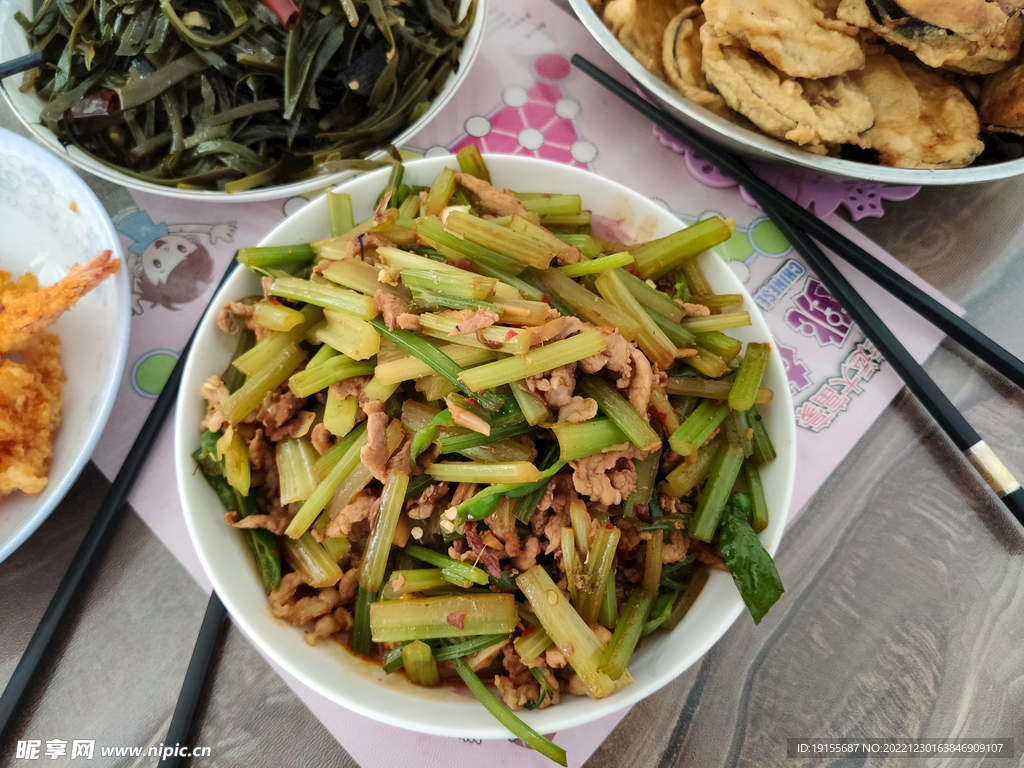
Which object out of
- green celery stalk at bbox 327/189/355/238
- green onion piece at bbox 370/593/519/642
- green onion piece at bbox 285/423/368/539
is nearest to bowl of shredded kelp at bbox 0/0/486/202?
green celery stalk at bbox 327/189/355/238

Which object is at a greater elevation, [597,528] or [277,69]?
[277,69]

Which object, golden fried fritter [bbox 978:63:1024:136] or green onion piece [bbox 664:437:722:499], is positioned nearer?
green onion piece [bbox 664:437:722:499]

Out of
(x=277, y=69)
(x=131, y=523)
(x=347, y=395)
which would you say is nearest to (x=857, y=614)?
(x=347, y=395)

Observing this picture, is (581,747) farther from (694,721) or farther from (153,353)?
(153,353)

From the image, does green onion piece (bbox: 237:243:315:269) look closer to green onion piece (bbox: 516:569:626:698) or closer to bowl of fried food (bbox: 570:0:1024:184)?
green onion piece (bbox: 516:569:626:698)

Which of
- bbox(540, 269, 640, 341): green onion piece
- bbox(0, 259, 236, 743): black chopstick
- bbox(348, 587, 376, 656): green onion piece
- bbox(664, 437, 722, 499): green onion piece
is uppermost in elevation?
bbox(540, 269, 640, 341): green onion piece

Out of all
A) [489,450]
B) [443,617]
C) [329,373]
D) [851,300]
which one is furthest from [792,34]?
[443,617]

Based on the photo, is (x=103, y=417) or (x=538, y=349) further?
(x=103, y=417)

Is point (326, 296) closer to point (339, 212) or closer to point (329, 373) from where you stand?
point (329, 373)
